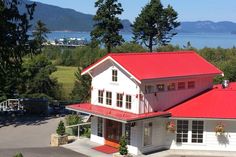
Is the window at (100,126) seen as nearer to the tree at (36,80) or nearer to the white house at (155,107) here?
the white house at (155,107)

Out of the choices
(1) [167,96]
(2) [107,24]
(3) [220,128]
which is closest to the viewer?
(3) [220,128]

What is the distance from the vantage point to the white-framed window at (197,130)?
91.6 ft

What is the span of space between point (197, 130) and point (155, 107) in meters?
2.77

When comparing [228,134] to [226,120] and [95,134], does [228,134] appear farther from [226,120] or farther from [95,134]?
[95,134]

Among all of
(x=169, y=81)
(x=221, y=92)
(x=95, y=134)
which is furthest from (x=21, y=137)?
(x=221, y=92)

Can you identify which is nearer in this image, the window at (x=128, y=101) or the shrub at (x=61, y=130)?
the window at (x=128, y=101)

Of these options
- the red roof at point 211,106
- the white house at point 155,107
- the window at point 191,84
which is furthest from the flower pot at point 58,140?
the window at point 191,84

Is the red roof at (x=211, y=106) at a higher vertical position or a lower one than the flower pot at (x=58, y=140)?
higher

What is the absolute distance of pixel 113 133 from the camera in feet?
94.7

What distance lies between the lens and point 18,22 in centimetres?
3306

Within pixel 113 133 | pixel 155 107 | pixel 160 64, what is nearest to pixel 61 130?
pixel 113 133

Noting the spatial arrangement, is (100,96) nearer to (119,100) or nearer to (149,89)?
(119,100)

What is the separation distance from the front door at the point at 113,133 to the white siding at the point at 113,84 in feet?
3.30

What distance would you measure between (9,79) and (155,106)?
2047 cm
